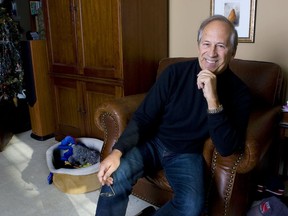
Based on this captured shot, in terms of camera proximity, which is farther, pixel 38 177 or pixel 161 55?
pixel 161 55

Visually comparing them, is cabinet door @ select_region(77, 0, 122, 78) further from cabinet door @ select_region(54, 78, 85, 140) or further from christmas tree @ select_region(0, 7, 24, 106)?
christmas tree @ select_region(0, 7, 24, 106)

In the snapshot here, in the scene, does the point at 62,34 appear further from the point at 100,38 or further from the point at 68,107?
the point at 68,107

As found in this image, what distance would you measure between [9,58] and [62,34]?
27.7 inches

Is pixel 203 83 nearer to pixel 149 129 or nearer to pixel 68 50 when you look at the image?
pixel 149 129

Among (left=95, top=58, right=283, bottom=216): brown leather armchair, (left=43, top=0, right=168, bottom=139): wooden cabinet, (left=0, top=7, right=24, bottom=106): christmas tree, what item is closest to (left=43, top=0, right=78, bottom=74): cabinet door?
(left=43, top=0, right=168, bottom=139): wooden cabinet

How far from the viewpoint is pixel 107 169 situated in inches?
44.1

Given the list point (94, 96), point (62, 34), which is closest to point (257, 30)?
point (94, 96)

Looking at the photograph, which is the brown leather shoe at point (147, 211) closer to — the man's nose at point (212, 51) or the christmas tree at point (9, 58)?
the man's nose at point (212, 51)

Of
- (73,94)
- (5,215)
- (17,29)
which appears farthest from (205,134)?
(17,29)

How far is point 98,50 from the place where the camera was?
2.04m

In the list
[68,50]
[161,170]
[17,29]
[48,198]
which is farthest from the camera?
[17,29]

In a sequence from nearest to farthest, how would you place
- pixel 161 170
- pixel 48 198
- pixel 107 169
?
pixel 107 169 < pixel 161 170 < pixel 48 198

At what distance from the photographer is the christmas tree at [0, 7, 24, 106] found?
8.34ft

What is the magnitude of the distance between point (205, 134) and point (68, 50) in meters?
1.47
